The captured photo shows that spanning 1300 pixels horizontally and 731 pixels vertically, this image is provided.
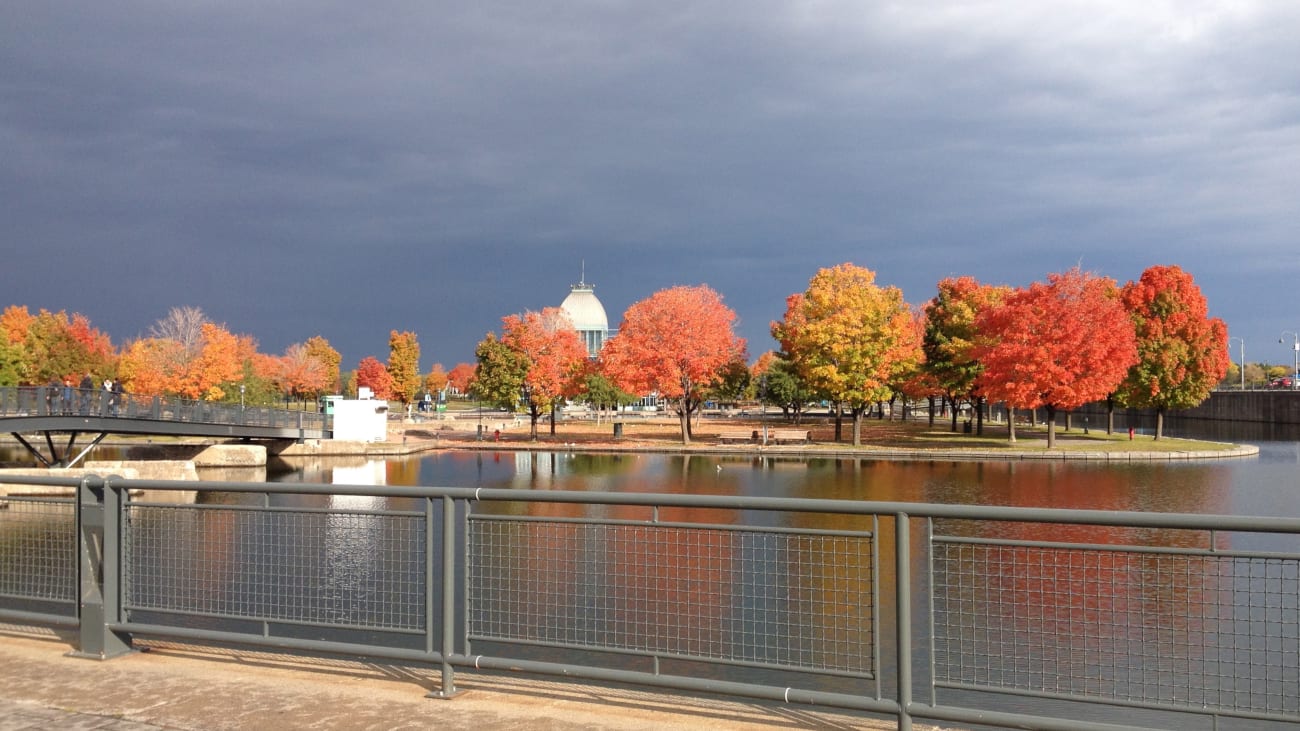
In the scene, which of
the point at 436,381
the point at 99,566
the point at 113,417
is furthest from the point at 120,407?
the point at 436,381

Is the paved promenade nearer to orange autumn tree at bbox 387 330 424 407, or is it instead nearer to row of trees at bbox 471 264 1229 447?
row of trees at bbox 471 264 1229 447

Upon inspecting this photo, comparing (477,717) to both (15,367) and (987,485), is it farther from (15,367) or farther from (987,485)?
(15,367)

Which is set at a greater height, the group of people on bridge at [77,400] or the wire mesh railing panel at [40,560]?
the group of people on bridge at [77,400]

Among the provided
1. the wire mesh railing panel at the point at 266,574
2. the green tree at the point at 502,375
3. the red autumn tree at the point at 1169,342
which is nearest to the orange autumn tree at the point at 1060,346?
the red autumn tree at the point at 1169,342

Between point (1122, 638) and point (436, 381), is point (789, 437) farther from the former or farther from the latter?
point (436, 381)

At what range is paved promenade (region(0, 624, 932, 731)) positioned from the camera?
19.3 feet

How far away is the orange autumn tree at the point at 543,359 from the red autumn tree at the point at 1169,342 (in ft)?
108

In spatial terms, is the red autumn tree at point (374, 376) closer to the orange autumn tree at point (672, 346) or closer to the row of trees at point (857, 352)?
the row of trees at point (857, 352)

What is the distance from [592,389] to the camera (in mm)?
71562

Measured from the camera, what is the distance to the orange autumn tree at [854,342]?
52.8 m

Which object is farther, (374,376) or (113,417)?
(374,376)

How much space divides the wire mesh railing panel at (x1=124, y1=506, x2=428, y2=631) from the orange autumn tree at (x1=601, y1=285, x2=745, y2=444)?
123ft

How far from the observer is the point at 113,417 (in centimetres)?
3744

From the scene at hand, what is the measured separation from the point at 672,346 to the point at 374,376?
68.7 meters
